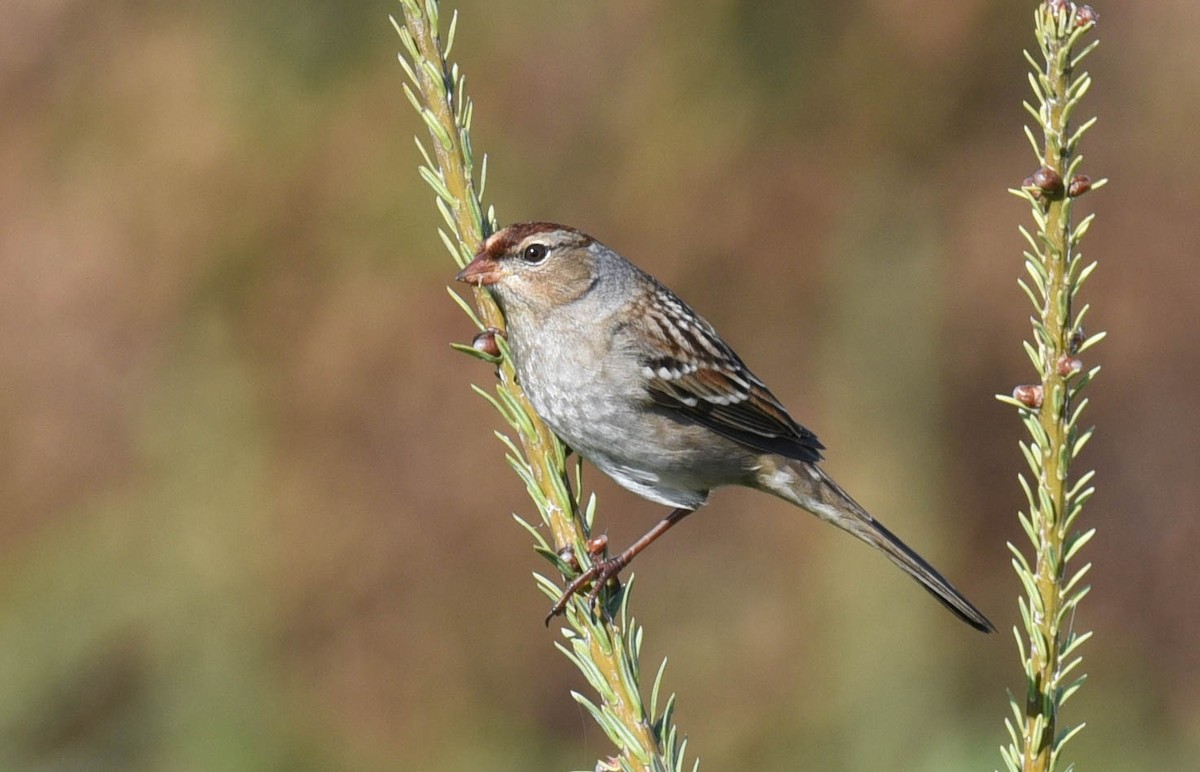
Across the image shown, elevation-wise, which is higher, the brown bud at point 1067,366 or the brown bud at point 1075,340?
the brown bud at point 1075,340

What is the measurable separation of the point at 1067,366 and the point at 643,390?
161cm

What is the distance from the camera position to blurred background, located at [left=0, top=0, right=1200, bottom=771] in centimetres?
555

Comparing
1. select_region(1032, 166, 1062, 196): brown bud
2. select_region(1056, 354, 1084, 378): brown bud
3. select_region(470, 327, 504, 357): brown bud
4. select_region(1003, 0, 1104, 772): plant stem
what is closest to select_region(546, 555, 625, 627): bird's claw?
select_region(470, 327, 504, 357): brown bud

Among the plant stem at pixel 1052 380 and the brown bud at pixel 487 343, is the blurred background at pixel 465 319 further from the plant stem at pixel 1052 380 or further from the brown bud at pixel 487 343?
the plant stem at pixel 1052 380

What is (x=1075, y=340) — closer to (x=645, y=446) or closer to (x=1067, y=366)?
(x=1067, y=366)

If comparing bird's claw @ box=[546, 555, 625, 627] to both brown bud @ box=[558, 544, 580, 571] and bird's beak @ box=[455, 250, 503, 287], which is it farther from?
bird's beak @ box=[455, 250, 503, 287]

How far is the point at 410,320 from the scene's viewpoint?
6.27 metres

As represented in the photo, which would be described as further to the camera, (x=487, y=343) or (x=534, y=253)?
(x=534, y=253)

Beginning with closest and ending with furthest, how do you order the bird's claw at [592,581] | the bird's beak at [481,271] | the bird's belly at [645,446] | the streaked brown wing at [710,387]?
1. the bird's claw at [592,581]
2. the bird's beak at [481,271]
3. the bird's belly at [645,446]
4. the streaked brown wing at [710,387]

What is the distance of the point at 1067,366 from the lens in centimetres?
165

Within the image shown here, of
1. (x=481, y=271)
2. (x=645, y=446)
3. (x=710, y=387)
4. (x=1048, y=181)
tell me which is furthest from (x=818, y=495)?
(x=1048, y=181)

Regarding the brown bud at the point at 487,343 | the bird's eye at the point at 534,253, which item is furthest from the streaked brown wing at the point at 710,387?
the brown bud at the point at 487,343

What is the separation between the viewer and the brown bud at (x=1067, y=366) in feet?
5.41

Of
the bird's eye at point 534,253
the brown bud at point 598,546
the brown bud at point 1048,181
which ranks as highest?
the bird's eye at point 534,253
